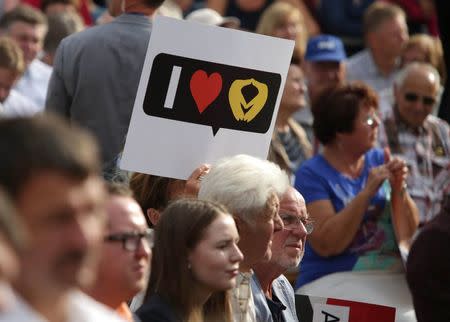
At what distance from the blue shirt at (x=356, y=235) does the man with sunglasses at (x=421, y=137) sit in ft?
3.18

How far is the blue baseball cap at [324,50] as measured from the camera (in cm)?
978

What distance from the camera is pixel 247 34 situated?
16.8ft

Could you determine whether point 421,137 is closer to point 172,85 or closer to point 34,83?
point 34,83

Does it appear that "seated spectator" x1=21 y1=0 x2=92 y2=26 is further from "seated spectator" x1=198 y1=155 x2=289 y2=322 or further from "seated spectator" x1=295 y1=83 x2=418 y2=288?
"seated spectator" x1=198 y1=155 x2=289 y2=322

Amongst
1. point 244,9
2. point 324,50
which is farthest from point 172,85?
point 244,9

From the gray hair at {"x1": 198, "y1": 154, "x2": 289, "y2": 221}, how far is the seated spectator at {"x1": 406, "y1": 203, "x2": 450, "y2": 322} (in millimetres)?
1340

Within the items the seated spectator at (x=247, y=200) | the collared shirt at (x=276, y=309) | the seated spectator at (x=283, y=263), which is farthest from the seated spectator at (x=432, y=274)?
the seated spectator at (x=247, y=200)

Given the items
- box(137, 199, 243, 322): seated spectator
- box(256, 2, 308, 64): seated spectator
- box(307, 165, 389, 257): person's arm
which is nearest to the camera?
box(137, 199, 243, 322): seated spectator

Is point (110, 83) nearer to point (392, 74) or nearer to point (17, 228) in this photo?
point (17, 228)

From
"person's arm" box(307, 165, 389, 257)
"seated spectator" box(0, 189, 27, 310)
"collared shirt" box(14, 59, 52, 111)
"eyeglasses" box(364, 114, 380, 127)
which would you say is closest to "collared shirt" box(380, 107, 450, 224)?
"eyeglasses" box(364, 114, 380, 127)

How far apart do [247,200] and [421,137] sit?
363 cm

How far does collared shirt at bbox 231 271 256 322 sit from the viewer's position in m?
4.61

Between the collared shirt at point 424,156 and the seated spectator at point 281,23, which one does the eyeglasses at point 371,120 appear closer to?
the collared shirt at point 424,156

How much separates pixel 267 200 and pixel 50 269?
2.71 metres
